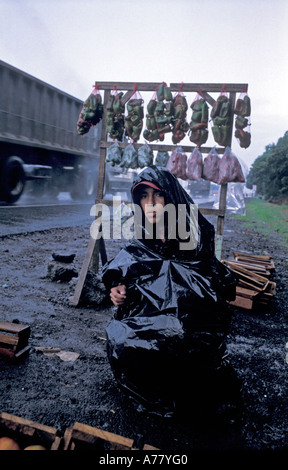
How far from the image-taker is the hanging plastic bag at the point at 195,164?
386cm

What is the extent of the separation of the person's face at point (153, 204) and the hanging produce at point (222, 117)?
71.9 inches

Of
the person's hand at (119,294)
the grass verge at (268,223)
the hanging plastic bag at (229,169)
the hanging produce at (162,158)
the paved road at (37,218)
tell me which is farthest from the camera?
the grass verge at (268,223)

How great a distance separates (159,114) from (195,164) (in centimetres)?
77

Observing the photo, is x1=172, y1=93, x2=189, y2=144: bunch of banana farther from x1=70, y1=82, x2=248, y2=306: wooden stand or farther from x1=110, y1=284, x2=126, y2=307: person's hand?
x1=110, y1=284, x2=126, y2=307: person's hand

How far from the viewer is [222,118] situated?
3768 millimetres

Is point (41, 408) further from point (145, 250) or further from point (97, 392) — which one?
point (145, 250)

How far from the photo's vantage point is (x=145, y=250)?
229 centimetres

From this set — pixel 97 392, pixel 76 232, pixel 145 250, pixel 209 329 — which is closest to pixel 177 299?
pixel 209 329

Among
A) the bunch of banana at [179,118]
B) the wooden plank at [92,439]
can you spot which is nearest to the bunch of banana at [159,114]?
the bunch of banana at [179,118]

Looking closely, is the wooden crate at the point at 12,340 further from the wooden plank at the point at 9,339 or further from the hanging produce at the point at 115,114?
the hanging produce at the point at 115,114

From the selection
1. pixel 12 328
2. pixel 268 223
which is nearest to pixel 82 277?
pixel 12 328

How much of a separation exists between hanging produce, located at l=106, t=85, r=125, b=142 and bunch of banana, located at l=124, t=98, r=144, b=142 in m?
0.08
